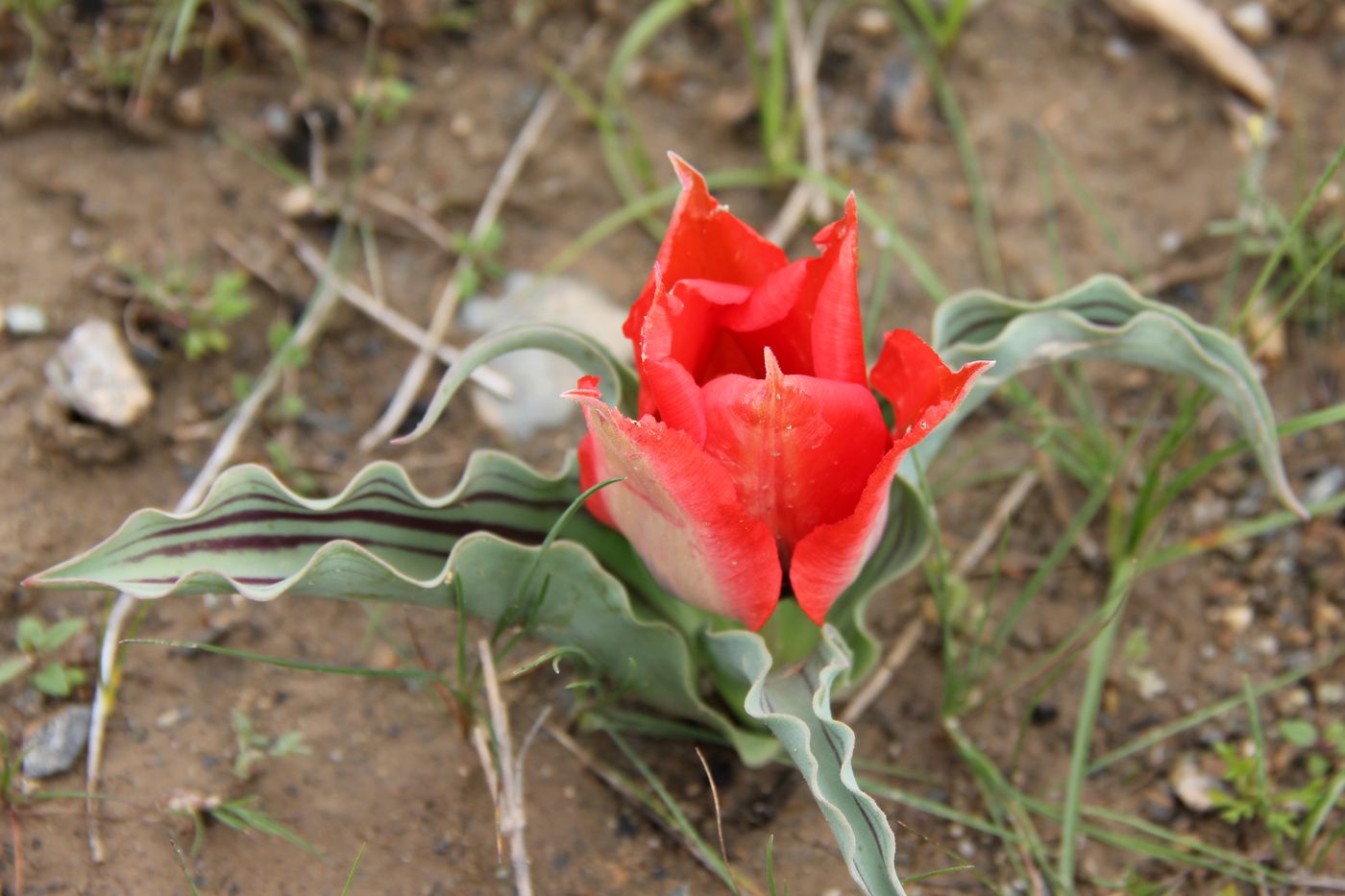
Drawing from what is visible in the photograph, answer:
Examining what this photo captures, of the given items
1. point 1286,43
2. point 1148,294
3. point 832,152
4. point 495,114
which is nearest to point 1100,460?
point 1148,294

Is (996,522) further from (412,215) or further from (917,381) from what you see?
(412,215)

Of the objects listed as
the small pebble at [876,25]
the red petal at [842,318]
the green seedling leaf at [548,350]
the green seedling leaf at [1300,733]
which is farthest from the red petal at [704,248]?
the small pebble at [876,25]

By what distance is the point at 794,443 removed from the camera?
1345mm

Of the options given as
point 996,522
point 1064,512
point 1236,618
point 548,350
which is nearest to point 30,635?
point 548,350

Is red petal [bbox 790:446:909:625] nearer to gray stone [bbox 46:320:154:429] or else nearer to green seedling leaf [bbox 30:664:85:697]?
green seedling leaf [bbox 30:664:85:697]

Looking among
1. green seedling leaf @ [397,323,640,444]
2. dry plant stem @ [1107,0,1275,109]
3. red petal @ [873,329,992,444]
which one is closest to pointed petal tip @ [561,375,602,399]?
green seedling leaf @ [397,323,640,444]

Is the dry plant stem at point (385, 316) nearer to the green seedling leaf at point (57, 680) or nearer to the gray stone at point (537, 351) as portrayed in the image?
the gray stone at point (537, 351)

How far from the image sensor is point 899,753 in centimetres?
209

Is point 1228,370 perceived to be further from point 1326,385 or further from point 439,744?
point 439,744

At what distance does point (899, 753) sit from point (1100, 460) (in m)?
0.68

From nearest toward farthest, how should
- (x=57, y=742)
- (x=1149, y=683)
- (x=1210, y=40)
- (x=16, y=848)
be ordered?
1. (x=16, y=848)
2. (x=57, y=742)
3. (x=1149, y=683)
4. (x=1210, y=40)

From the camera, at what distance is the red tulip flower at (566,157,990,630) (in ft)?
4.31

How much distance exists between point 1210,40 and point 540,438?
1.79m

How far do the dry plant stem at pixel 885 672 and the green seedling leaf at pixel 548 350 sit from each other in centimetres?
72
